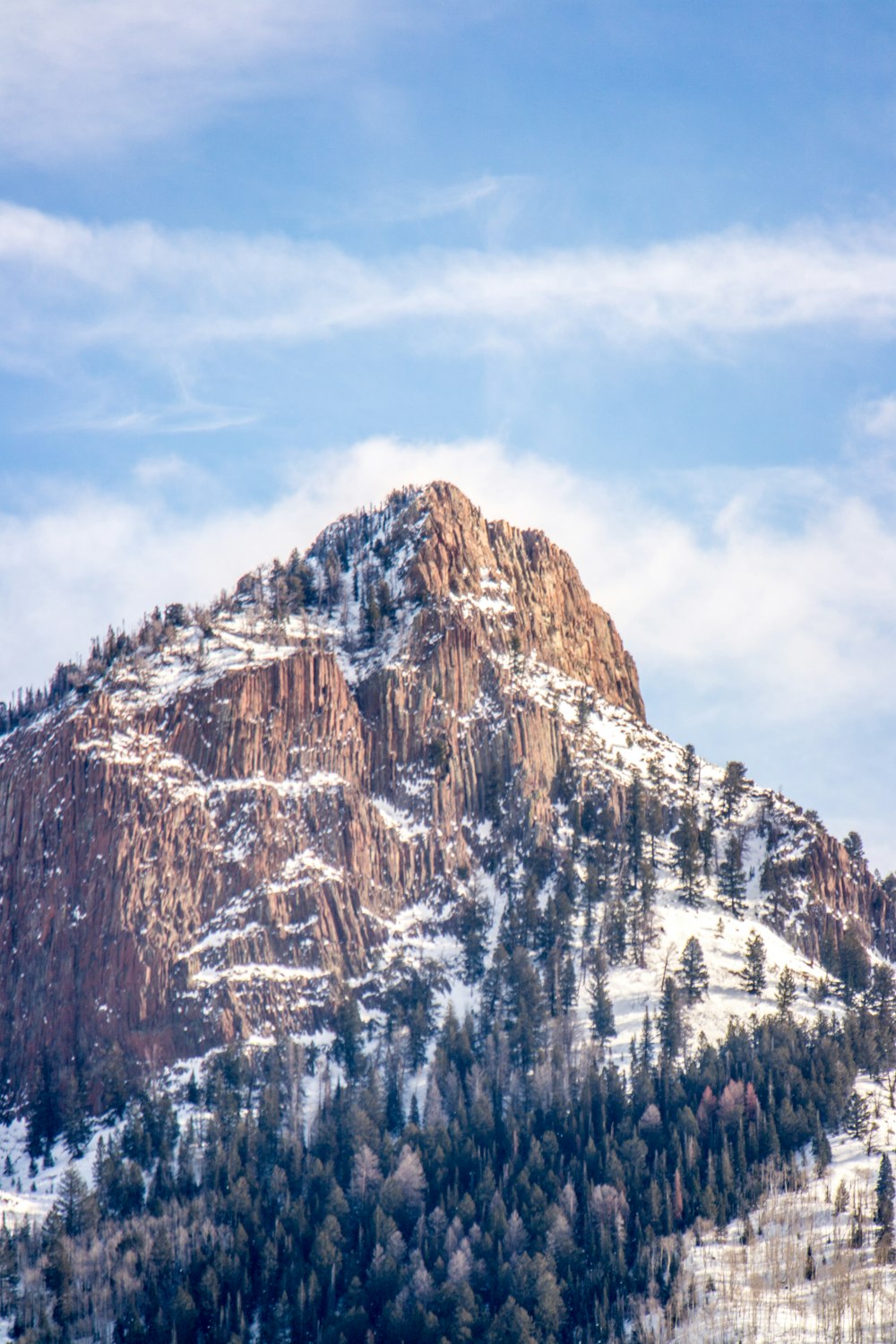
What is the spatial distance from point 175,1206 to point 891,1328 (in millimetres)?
71971

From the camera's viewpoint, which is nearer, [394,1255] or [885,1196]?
[394,1255]

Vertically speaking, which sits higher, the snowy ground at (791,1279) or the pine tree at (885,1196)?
the pine tree at (885,1196)

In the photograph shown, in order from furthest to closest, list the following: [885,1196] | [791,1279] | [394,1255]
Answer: [885,1196]
[394,1255]
[791,1279]

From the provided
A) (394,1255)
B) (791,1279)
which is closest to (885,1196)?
(791,1279)

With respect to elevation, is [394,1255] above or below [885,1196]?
below

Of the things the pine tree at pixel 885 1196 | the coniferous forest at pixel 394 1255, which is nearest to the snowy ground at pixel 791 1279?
the pine tree at pixel 885 1196

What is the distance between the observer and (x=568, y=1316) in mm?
177875

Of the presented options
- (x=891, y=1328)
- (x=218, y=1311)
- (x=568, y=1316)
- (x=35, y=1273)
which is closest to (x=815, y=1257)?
(x=891, y=1328)

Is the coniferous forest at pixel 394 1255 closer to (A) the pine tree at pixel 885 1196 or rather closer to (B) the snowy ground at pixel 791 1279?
(B) the snowy ground at pixel 791 1279

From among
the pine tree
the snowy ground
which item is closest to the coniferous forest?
the snowy ground

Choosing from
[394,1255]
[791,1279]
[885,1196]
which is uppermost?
[885,1196]

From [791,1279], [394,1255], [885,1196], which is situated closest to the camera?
[791,1279]

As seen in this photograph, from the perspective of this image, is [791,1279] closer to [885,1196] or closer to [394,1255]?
[885,1196]

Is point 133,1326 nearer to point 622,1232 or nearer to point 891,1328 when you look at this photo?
point 622,1232
